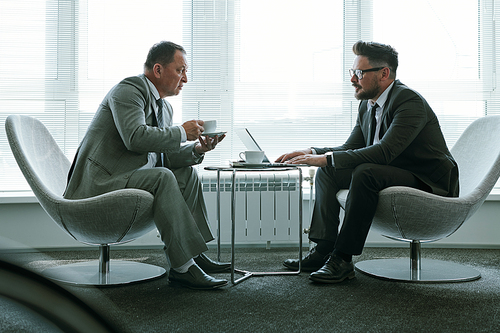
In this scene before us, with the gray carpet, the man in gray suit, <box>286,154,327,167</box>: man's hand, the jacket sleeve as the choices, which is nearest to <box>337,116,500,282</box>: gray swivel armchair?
the gray carpet

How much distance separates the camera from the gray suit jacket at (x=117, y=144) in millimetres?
1983

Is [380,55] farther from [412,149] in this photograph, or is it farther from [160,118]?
[160,118]

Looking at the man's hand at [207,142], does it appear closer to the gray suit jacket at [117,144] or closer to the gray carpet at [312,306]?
the gray suit jacket at [117,144]

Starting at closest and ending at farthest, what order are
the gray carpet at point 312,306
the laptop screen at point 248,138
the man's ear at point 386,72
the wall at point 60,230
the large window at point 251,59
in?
the gray carpet at point 312,306, the laptop screen at point 248,138, the man's ear at point 386,72, the wall at point 60,230, the large window at point 251,59

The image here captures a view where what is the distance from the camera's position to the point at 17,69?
10.2 ft

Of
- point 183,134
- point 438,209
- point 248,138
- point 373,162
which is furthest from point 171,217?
point 438,209

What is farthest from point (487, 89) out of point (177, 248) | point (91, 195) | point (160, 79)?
point (91, 195)

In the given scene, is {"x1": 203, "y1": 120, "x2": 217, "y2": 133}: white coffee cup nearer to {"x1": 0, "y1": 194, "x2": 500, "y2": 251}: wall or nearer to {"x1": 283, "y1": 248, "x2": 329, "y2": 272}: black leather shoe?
{"x1": 283, "y1": 248, "x2": 329, "y2": 272}: black leather shoe

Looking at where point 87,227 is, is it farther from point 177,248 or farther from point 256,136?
point 256,136

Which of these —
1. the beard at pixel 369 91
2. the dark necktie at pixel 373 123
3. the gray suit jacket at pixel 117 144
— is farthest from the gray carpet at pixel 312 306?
the beard at pixel 369 91

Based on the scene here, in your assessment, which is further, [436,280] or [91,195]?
[436,280]

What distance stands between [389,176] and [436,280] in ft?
1.80

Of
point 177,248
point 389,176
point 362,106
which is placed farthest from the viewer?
→ point 362,106

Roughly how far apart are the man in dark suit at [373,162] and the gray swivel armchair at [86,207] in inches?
30.4
